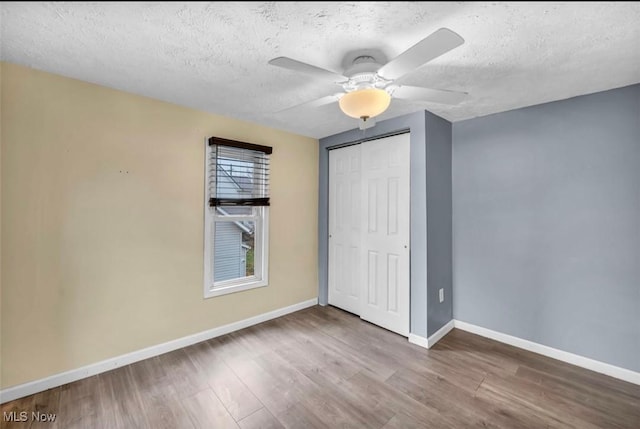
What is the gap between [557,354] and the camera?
2.24m

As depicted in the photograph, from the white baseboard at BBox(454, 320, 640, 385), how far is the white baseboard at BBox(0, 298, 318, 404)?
2173 millimetres

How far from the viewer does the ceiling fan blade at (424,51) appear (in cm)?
104

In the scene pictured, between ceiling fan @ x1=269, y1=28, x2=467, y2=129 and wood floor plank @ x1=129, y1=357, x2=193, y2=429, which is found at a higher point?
ceiling fan @ x1=269, y1=28, x2=467, y2=129

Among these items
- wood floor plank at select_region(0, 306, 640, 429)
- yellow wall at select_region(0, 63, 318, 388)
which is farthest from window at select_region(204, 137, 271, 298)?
wood floor plank at select_region(0, 306, 640, 429)

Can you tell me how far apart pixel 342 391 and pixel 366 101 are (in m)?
1.93

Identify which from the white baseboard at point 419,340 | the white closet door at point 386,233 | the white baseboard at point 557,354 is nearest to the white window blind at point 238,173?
the white closet door at point 386,233

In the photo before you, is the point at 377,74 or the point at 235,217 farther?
the point at 235,217

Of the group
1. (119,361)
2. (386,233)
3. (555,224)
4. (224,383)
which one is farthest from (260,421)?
(555,224)

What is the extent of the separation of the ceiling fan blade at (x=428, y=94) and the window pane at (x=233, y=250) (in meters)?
2.05

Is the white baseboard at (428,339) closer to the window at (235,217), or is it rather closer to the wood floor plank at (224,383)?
the wood floor plank at (224,383)

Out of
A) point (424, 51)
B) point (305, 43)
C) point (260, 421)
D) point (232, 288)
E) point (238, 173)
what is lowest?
point (260, 421)

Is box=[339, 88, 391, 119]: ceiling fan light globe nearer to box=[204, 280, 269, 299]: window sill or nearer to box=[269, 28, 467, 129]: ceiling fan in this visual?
box=[269, 28, 467, 129]: ceiling fan

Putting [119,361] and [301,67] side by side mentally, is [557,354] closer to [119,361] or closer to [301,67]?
[301,67]

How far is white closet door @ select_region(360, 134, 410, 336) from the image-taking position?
2.64 metres
